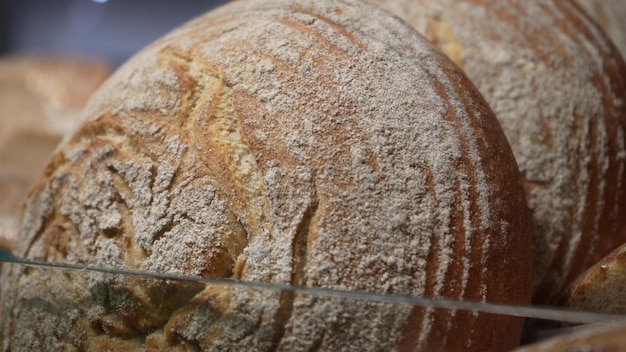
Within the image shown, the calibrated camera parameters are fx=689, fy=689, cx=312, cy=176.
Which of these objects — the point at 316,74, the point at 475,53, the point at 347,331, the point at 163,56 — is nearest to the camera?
the point at 347,331

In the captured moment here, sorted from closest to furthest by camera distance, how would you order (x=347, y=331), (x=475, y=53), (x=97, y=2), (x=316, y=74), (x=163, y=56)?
1. (x=347, y=331)
2. (x=316, y=74)
3. (x=163, y=56)
4. (x=475, y=53)
5. (x=97, y=2)

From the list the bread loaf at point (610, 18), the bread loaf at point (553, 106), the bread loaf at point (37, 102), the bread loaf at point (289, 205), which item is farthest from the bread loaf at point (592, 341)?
the bread loaf at point (37, 102)

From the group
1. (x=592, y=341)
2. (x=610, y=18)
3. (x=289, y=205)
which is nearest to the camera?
(x=592, y=341)

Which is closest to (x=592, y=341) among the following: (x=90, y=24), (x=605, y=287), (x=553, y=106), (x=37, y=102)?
(x=605, y=287)

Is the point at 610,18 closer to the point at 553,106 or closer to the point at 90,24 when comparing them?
the point at 553,106

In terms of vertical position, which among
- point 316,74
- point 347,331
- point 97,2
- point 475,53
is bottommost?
point 347,331

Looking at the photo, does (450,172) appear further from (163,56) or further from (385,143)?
(163,56)

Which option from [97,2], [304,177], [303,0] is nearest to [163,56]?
[303,0]
